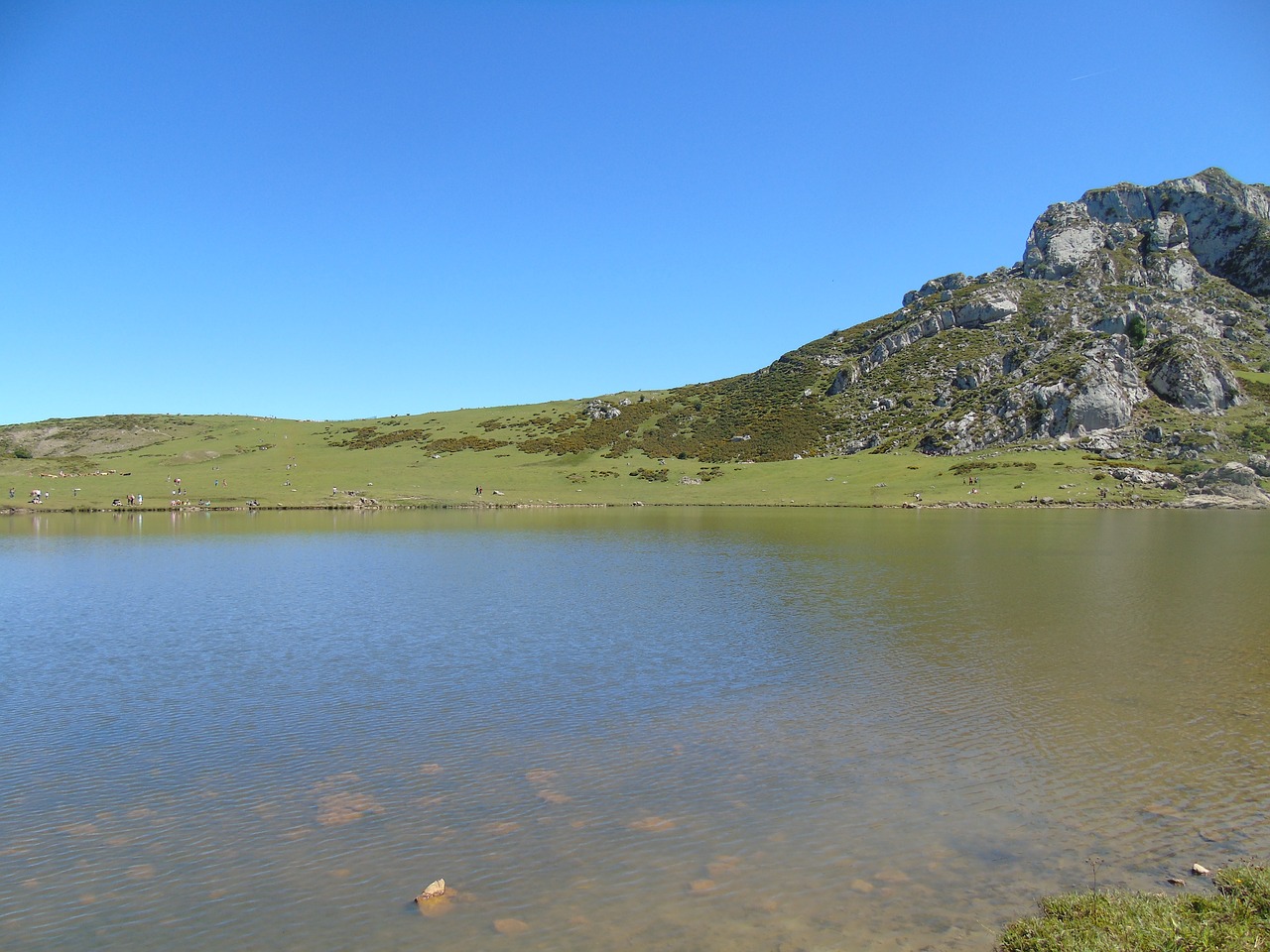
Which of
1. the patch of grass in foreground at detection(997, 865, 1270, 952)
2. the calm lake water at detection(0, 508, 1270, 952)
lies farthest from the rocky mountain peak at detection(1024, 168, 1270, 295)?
the patch of grass in foreground at detection(997, 865, 1270, 952)

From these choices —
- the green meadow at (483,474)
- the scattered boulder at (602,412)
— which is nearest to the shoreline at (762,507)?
the green meadow at (483,474)

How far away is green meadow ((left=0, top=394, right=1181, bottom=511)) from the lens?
93.0 m

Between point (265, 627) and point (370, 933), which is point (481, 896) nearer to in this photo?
point (370, 933)

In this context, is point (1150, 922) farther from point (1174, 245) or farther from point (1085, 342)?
point (1174, 245)

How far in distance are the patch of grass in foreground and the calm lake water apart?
1.86ft

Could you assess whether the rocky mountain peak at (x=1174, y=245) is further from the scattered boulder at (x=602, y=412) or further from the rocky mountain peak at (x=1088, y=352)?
the scattered boulder at (x=602, y=412)

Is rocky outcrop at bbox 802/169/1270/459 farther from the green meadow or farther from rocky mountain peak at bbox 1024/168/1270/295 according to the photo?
the green meadow

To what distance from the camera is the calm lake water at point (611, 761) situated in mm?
9383

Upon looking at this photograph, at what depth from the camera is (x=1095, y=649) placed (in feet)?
73.8

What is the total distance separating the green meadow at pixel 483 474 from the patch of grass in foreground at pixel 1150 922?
84912mm

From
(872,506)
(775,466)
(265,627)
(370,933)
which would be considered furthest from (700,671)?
(775,466)

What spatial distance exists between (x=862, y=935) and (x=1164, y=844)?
5.08m

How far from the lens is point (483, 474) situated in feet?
382

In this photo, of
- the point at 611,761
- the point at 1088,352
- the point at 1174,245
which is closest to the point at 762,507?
the point at 611,761
